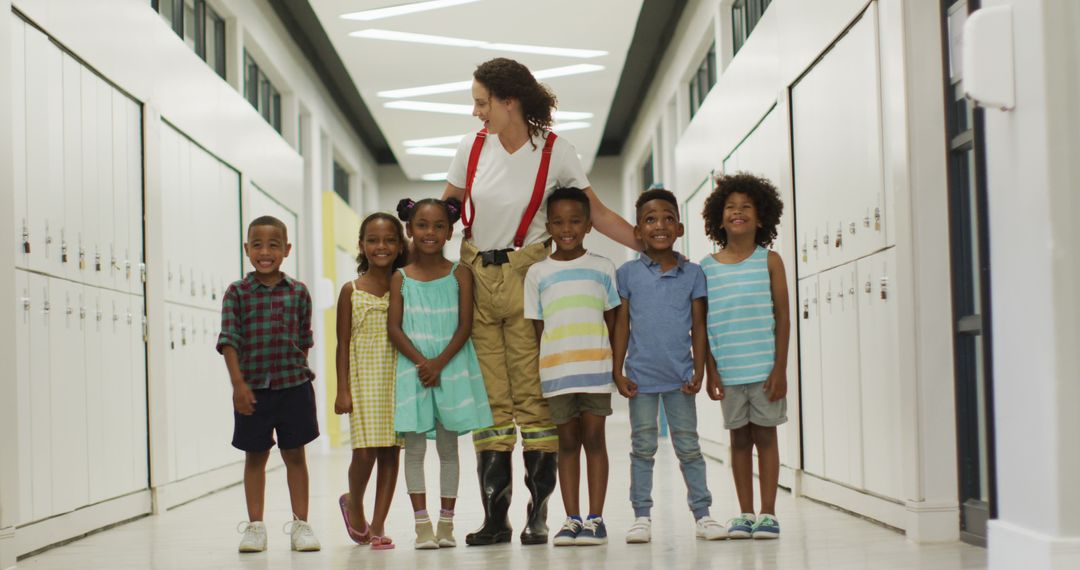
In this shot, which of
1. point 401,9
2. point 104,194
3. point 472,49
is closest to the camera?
point 104,194

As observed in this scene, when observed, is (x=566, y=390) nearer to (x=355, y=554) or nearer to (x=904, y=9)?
(x=355, y=554)

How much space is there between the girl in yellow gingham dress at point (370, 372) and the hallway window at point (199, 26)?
12.3 ft

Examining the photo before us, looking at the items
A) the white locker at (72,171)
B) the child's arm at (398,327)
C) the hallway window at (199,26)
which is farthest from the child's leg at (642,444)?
the hallway window at (199,26)

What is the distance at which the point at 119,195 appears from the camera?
6.02 meters

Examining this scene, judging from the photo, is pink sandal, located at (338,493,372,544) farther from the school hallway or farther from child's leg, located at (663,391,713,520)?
child's leg, located at (663,391,713,520)

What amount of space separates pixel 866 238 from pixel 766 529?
1.27m

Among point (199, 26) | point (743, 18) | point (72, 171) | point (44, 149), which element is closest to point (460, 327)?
point (44, 149)

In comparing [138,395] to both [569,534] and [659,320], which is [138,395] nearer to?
[569,534]

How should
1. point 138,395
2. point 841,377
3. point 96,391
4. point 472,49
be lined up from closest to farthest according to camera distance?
point 841,377, point 96,391, point 138,395, point 472,49

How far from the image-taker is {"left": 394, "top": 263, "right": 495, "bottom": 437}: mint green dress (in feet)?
13.8

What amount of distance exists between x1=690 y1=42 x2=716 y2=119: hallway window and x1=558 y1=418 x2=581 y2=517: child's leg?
21.9 ft

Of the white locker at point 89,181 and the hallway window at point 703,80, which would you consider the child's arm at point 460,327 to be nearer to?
the white locker at point 89,181


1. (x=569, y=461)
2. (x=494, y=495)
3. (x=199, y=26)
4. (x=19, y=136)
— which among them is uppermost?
(x=199, y=26)

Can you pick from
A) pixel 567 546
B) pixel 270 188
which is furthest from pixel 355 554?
pixel 270 188
